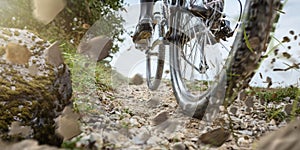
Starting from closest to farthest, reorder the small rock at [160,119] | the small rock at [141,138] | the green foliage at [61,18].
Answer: the small rock at [141,138]
the small rock at [160,119]
the green foliage at [61,18]

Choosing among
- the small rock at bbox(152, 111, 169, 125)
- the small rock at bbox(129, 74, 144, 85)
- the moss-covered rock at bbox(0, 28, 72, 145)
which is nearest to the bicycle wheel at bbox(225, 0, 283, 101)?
the small rock at bbox(152, 111, 169, 125)

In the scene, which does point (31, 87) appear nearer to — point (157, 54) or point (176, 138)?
point (176, 138)

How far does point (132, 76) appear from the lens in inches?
102

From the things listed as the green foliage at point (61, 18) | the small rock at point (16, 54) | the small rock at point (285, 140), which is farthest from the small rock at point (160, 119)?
the green foliage at point (61, 18)

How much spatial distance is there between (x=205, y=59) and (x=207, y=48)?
0.07 metres

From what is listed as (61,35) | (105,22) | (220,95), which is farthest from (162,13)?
(220,95)

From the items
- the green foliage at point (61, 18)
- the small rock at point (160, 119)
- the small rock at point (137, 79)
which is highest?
the green foliage at point (61, 18)

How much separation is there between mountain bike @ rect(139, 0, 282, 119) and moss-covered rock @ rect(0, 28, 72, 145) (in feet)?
1.88

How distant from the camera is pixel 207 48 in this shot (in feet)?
5.67

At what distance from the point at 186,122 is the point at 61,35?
5.67 ft

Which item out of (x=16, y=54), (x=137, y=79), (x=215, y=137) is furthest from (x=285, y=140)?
(x=137, y=79)

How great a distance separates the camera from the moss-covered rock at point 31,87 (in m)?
0.87

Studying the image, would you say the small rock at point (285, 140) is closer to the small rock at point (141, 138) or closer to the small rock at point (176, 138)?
the small rock at point (141, 138)

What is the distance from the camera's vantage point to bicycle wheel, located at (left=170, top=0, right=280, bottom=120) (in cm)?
93
